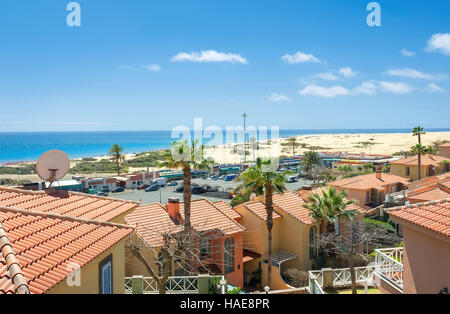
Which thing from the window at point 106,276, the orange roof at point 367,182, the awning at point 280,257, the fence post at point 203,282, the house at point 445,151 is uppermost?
the house at point 445,151

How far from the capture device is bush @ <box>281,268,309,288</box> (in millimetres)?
21250

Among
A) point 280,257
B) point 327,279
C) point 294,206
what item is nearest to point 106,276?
point 327,279

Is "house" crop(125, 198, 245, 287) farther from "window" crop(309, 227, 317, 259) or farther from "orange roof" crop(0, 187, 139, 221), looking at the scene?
"window" crop(309, 227, 317, 259)

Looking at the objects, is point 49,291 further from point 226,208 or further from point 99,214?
point 226,208

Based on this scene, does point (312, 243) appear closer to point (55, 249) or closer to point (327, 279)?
point (327, 279)

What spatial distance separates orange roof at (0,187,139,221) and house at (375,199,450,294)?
10.1 m

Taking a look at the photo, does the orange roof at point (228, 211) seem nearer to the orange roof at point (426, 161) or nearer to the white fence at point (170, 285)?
the white fence at point (170, 285)

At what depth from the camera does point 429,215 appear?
34.2 ft

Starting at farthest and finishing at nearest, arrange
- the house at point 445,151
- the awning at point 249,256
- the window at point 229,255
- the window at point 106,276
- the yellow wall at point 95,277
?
the house at point 445,151
the awning at point 249,256
the window at point 229,255
the window at point 106,276
the yellow wall at point 95,277

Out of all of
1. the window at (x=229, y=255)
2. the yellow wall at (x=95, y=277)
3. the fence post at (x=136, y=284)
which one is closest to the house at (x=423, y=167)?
the window at (x=229, y=255)

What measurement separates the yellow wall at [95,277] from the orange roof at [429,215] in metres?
8.70

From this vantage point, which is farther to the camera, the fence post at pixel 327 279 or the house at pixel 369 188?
the house at pixel 369 188

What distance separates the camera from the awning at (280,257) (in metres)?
23.1
